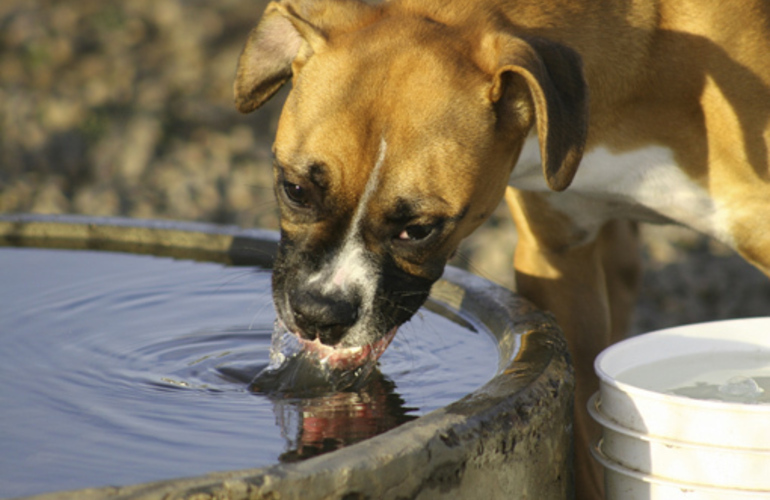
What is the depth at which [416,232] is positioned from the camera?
292cm

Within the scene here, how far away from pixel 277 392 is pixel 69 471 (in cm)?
72

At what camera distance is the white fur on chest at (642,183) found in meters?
3.29

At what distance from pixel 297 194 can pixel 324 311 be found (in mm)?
357

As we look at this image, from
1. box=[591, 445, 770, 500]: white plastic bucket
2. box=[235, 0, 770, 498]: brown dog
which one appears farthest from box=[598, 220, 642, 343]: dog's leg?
box=[591, 445, 770, 500]: white plastic bucket

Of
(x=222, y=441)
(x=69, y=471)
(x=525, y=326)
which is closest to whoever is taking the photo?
(x=69, y=471)

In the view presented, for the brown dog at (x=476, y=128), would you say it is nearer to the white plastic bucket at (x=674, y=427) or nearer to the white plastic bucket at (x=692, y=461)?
the white plastic bucket at (x=674, y=427)

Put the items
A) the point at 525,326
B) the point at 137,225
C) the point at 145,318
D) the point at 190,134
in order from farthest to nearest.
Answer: the point at 190,134, the point at 137,225, the point at 145,318, the point at 525,326

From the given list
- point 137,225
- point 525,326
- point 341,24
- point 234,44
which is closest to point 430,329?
point 525,326

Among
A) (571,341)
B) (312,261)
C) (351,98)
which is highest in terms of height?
(351,98)

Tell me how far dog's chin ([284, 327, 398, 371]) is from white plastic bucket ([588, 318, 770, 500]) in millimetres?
636

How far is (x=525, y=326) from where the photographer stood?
2988 millimetres

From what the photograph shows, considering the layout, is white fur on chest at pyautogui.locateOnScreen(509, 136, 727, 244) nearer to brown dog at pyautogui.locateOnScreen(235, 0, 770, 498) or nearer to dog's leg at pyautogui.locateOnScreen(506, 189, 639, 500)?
brown dog at pyautogui.locateOnScreen(235, 0, 770, 498)

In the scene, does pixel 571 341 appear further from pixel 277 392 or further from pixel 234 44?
pixel 234 44

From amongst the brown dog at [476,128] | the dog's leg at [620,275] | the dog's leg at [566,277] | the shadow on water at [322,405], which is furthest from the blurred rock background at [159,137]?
the shadow on water at [322,405]
